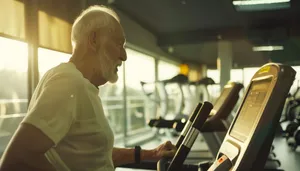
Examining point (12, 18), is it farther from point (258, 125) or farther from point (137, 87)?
point (137, 87)

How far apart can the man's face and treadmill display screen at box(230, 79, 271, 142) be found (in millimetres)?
443

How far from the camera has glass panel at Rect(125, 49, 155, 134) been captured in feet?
23.6

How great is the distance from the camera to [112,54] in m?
1.19

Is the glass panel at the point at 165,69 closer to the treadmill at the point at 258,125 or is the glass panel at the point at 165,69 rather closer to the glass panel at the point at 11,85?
the glass panel at the point at 11,85

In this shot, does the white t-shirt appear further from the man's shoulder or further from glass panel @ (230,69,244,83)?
glass panel @ (230,69,244,83)

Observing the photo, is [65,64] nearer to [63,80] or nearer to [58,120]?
[63,80]

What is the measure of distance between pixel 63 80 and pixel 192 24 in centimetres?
710

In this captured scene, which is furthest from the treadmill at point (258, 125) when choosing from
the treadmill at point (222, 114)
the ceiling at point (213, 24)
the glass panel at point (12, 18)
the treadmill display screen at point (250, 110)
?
the ceiling at point (213, 24)

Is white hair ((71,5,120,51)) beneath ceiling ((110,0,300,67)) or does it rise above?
beneath

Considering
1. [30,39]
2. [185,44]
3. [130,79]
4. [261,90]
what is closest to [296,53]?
[185,44]

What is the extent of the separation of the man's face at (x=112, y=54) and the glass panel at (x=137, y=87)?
548 cm

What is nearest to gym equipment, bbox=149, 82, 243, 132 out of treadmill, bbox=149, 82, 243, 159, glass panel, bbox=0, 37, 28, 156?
treadmill, bbox=149, 82, 243, 159

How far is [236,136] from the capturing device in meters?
1.23

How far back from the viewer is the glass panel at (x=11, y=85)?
8.64 ft
